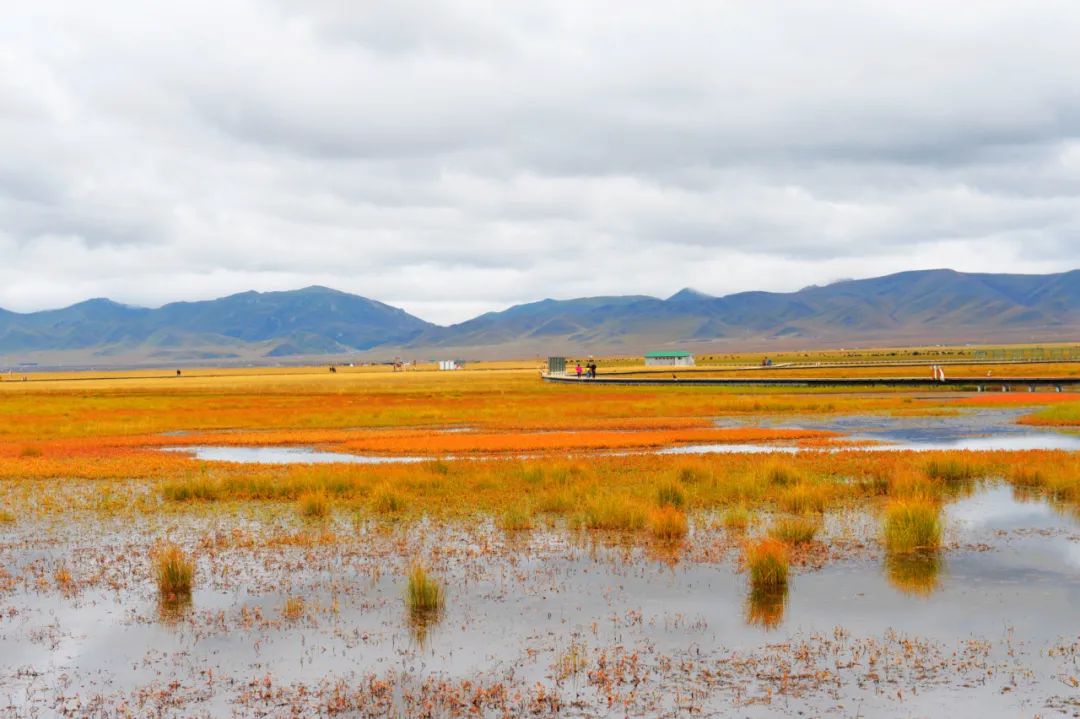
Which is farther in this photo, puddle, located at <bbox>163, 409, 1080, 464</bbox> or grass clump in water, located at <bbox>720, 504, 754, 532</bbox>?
puddle, located at <bbox>163, 409, 1080, 464</bbox>

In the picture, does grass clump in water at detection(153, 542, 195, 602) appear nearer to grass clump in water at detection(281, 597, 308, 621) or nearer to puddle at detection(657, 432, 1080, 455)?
grass clump in water at detection(281, 597, 308, 621)

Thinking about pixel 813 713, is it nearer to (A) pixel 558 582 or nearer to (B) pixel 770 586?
(B) pixel 770 586

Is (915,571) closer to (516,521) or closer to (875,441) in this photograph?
(516,521)

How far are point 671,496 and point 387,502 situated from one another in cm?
658

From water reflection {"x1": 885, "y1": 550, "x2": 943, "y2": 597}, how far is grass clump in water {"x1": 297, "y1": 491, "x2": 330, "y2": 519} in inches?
471

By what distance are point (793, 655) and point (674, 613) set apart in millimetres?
2226

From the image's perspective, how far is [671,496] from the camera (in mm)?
22906

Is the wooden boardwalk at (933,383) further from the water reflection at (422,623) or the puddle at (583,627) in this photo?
the water reflection at (422,623)

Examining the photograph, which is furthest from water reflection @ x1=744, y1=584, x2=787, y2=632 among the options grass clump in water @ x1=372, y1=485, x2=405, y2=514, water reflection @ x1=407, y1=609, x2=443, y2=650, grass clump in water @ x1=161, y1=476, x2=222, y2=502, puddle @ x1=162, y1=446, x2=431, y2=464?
puddle @ x1=162, y1=446, x2=431, y2=464

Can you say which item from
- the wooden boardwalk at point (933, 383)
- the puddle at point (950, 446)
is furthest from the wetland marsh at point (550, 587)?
the wooden boardwalk at point (933, 383)

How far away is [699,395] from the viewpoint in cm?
7075

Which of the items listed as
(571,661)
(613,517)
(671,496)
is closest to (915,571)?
(613,517)

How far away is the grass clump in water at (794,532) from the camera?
59.3 feet

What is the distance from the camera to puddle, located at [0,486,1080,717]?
11.2m
